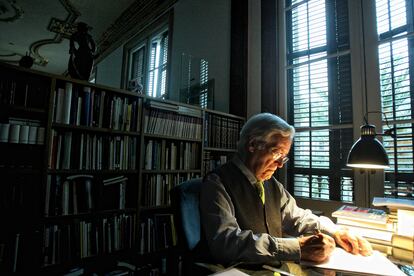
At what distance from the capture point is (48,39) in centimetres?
539

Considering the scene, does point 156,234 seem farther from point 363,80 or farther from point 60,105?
point 363,80

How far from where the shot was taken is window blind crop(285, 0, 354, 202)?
6.66 feet

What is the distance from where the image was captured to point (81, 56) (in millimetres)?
1913

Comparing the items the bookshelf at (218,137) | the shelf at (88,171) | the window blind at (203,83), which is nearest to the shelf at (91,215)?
the shelf at (88,171)

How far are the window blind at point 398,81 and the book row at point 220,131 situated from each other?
4.58 ft

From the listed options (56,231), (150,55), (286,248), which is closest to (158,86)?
(150,55)

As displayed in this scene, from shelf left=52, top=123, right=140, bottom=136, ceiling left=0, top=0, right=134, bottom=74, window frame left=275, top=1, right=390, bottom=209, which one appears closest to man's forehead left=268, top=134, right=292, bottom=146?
window frame left=275, top=1, right=390, bottom=209

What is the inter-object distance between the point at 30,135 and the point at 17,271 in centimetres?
84

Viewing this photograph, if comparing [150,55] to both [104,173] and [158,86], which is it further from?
[104,173]

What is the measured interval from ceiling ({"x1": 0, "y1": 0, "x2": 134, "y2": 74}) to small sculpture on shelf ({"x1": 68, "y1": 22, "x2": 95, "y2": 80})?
2.69 meters

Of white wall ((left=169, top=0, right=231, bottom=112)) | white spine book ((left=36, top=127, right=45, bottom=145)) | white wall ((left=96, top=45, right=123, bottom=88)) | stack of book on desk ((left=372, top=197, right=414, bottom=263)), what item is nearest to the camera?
stack of book on desk ((left=372, top=197, right=414, bottom=263))

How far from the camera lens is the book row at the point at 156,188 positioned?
2.08 meters

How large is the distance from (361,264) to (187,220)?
0.72 meters

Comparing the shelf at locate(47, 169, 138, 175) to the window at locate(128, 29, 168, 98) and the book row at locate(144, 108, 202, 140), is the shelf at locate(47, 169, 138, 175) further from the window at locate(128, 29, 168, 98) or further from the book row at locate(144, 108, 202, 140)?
the window at locate(128, 29, 168, 98)
